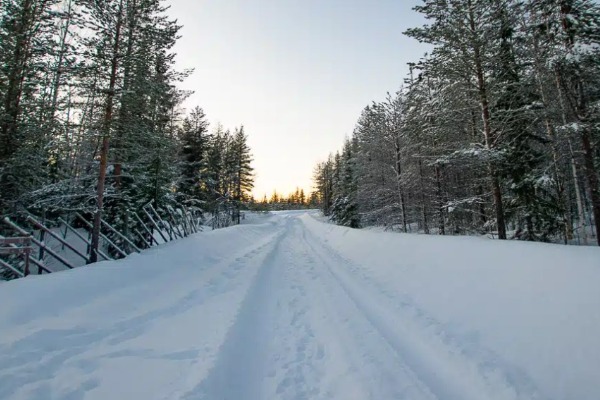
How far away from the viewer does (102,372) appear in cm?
323

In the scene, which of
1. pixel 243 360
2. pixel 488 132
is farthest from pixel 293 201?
pixel 243 360

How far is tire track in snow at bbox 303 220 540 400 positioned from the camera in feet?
9.74

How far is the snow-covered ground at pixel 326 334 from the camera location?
118 inches

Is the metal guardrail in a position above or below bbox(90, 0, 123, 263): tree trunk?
below

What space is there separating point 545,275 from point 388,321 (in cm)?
247

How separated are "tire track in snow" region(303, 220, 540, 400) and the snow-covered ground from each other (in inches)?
0.8

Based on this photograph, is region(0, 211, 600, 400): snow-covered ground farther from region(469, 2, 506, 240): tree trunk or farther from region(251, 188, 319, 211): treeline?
region(251, 188, 319, 211): treeline

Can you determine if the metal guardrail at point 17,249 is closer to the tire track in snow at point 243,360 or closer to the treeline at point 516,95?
the tire track in snow at point 243,360

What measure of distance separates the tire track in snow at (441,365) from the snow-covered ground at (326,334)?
0.8 inches

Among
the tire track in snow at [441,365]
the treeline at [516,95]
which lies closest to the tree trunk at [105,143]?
the tire track in snow at [441,365]

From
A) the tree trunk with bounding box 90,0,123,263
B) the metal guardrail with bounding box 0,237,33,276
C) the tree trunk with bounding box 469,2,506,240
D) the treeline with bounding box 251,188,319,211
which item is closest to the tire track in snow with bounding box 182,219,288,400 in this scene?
the metal guardrail with bounding box 0,237,33,276

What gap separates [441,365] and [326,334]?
164 centimetres

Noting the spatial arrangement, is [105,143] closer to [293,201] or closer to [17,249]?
[17,249]

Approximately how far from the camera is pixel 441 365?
139 inches
